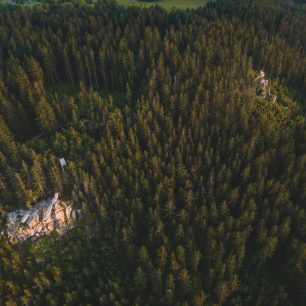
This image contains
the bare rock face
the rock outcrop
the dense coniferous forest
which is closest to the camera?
the dense coniferous forest

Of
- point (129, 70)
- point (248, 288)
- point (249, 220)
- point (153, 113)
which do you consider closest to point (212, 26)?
point (129, 70)

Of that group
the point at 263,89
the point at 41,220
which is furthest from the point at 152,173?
the point at 263,89

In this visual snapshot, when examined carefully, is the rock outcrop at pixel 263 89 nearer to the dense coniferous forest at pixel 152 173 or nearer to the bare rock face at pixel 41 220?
the dense coniferous forest at pixel 152 173

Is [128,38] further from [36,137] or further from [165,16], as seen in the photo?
[36,137]

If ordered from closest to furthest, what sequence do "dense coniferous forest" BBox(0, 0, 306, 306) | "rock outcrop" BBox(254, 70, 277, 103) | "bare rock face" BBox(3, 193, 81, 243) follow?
"dense coniferous forest" BBox(0, 0, 306, 306) < "bare rock face" BBox(3, 193, 81, 243) < "rock outcrop" BBox(254, 70, 277, 103)

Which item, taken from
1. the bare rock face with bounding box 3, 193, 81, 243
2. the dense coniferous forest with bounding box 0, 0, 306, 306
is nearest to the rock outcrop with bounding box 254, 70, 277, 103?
the dense coniferous forest with bounding box 0, 0, 306, 306

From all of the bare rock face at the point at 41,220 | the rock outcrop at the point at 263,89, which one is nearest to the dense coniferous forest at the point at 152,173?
the bare rock face at the point at 41,220

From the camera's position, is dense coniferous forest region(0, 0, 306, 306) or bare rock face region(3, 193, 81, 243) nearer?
dense coniferous forest region(0, 0, 306, 306)

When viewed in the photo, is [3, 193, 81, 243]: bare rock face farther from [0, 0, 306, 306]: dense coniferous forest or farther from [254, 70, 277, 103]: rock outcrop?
[254, 70, 277, 103]: rock outcrop
